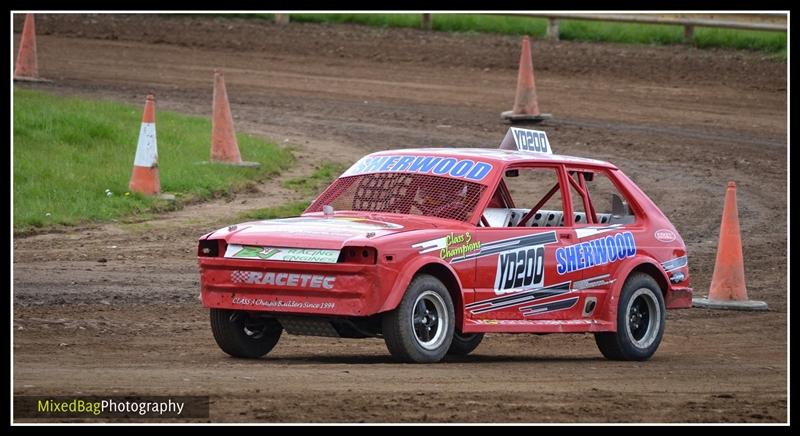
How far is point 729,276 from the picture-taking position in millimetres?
13273

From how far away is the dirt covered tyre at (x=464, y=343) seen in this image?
10820mm

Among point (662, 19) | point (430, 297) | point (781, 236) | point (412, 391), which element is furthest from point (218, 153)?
point (662, 19)

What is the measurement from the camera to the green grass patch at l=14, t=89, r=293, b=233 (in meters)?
14.9

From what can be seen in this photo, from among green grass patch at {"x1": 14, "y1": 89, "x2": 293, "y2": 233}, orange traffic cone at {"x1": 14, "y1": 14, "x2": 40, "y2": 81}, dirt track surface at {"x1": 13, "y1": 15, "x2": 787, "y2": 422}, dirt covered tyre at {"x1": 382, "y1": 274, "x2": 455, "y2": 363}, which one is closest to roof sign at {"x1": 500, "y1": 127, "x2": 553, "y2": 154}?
dirt track surface at {"x1": 13, "y1": 15, "x2": 787, "y2": 422}

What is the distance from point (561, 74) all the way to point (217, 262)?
16.5m

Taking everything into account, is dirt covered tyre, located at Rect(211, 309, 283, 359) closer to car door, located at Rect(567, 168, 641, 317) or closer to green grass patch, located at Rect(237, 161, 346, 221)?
car door, located at Rect(567, 168, 641, 317)

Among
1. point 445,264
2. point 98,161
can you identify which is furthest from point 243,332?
point 98,161

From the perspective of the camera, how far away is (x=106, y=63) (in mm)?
24891

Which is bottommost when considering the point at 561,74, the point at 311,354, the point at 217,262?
the point at 311,354

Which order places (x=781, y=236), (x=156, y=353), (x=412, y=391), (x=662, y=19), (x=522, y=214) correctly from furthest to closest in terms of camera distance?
1. (x=662, y=19)
2. (x=781, y=236)
3. (x=522, y=214)
4. (x=156, y=353)
5. (x=412, y=391)

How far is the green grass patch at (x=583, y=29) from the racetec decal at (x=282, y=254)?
60.5 ft

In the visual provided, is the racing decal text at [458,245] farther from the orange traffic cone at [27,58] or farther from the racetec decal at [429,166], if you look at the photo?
the orange traffic cone at [27,58]

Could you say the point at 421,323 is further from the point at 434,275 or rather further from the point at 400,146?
the point at 400,146

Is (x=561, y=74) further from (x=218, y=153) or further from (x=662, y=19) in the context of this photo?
(x=218, y=153)
